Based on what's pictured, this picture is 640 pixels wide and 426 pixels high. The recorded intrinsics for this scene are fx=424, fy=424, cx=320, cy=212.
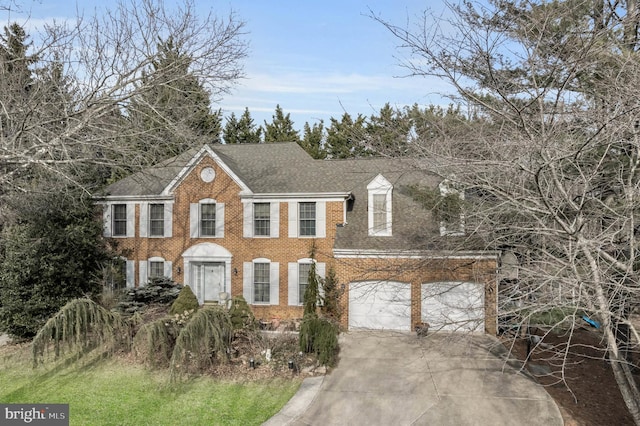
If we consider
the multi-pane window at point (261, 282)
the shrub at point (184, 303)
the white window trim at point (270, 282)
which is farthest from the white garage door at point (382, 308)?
the shrub at point (184, 303)

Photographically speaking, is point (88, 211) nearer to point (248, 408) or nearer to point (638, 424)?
point (248, 408)

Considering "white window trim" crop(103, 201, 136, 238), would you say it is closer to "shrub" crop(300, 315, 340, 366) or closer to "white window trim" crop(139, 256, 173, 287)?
"white window trim" crop(139, 256, 173, 287)

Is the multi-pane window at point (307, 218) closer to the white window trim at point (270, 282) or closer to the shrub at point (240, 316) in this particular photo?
the white window trim at point (270, 282)

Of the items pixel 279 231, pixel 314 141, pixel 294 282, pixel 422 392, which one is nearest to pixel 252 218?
pixel 279 231

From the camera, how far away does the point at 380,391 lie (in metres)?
9.73

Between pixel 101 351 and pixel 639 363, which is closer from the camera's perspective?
pixel 639 363

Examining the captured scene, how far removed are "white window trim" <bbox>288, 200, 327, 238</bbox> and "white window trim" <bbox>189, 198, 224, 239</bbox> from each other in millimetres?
2909

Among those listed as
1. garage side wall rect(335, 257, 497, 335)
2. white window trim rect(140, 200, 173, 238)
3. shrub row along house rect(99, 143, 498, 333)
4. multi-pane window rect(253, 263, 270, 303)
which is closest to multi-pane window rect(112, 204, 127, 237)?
shrub row along house rect(99, 143, 498, 333)

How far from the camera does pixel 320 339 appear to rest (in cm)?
1104

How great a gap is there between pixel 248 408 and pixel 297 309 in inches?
301

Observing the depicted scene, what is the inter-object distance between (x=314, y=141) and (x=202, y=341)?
2676cm

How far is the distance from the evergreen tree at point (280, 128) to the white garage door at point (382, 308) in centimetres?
2287

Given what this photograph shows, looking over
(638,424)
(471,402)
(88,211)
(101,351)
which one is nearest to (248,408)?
(471,402)

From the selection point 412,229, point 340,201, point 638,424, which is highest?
point 340,201
